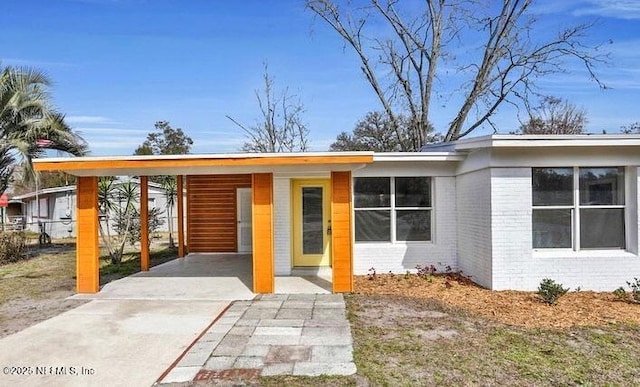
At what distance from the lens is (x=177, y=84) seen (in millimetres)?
22812

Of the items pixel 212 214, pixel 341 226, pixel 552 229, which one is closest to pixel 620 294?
pixel 552 229

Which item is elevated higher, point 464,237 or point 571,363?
point 464,237

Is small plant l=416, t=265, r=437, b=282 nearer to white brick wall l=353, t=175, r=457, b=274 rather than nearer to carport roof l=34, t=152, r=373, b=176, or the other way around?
white brick wall l=353, t=175, r=457, b=274

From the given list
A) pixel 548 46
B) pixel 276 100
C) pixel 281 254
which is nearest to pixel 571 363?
pixel 281 254

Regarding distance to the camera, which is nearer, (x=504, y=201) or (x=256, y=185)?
(x=256, y=185)

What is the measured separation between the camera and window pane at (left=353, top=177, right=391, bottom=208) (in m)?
10.5

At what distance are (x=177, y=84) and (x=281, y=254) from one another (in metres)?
15.5

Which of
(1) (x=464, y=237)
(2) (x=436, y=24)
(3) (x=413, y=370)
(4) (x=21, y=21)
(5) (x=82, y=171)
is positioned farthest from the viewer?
(2) (x=436, y=24)

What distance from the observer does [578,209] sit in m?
8.67

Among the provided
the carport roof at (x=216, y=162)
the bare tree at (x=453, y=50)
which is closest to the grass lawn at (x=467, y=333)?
the carport roof at (x=216, y=162)

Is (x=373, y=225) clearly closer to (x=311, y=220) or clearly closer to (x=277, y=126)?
(x=311, y=220)

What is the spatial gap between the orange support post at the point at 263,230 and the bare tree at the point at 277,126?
63.8 feet

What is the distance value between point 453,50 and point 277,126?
1108 cm

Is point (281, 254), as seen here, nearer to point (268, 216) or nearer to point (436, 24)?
point (268, 216)
